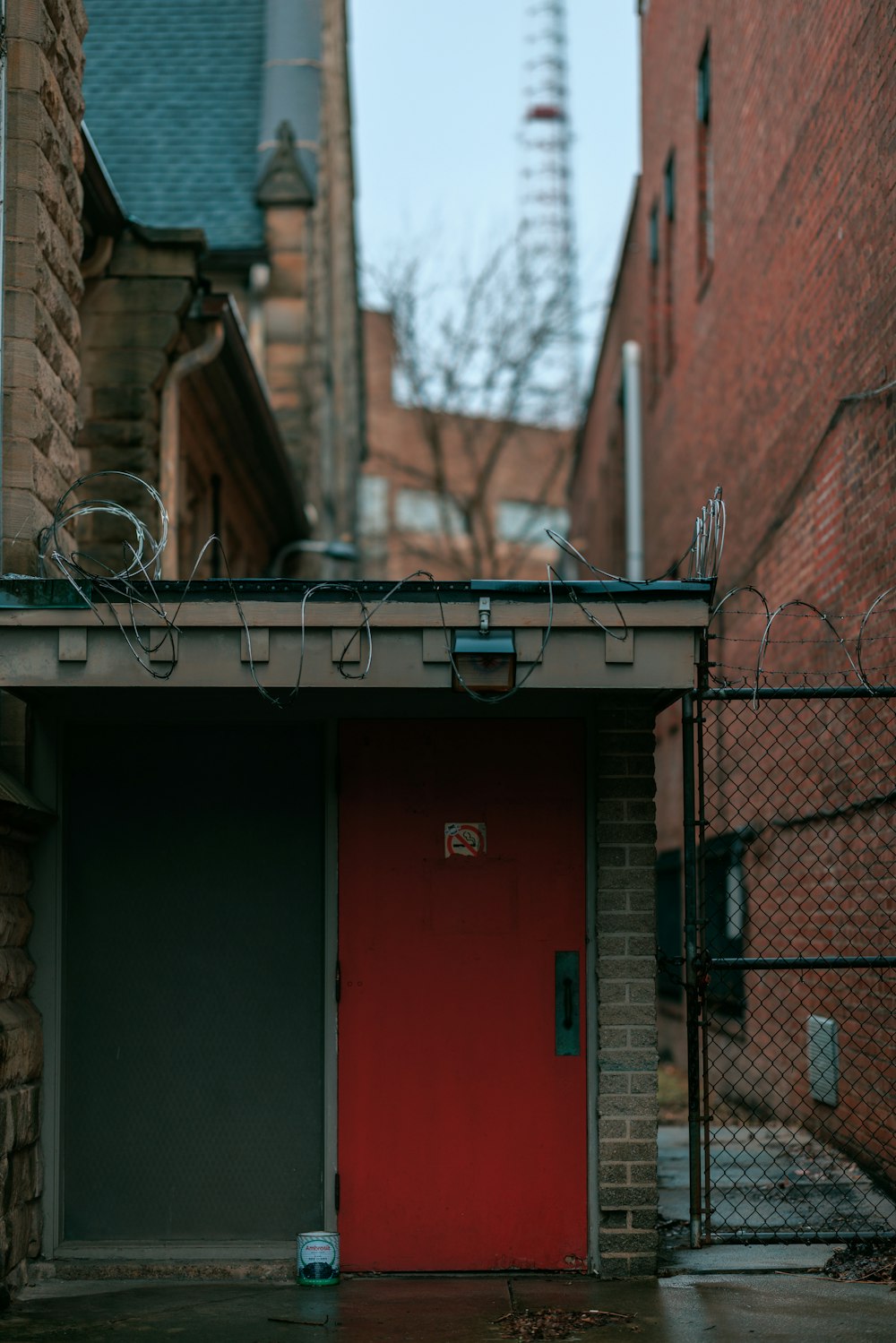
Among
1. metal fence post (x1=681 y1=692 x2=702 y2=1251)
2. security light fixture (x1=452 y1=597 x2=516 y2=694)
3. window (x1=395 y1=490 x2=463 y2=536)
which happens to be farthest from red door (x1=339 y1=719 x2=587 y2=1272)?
window (x1=395 y1=490 x2=463 y2=536)

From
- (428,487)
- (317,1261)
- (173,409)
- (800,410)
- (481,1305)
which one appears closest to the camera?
(481,1305)

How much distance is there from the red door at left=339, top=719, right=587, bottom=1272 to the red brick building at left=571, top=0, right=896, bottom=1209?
1313 millimetres

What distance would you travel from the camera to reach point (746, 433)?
12.3 m

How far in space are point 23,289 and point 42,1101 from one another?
3467 mm

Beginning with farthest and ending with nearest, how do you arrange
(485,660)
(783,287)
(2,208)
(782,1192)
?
1. (783,287)
2. (782,1192)
3. (2,208)
4. (485,660)

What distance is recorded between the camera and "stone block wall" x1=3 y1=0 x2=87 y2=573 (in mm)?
6809

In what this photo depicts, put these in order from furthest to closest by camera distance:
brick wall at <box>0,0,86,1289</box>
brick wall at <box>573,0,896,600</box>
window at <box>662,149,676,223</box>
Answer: window at <box>662,149,676,223</box>, brick wall at <box>573,0,896,600</box>, brick wall at <box>0,0,86,1289</box>

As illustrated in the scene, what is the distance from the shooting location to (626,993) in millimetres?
6738

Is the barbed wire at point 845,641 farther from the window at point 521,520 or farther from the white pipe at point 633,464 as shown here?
the window at point 521,520

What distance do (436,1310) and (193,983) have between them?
1751 mm

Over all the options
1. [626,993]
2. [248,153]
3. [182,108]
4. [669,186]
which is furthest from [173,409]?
[182,108]

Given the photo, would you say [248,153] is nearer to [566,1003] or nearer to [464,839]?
[464,839]

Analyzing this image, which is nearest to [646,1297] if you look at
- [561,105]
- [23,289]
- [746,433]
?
[23,289]

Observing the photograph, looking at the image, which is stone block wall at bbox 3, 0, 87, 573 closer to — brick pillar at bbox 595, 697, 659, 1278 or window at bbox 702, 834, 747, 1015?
brick pillar at bbox 595, 697, 659, 1278
